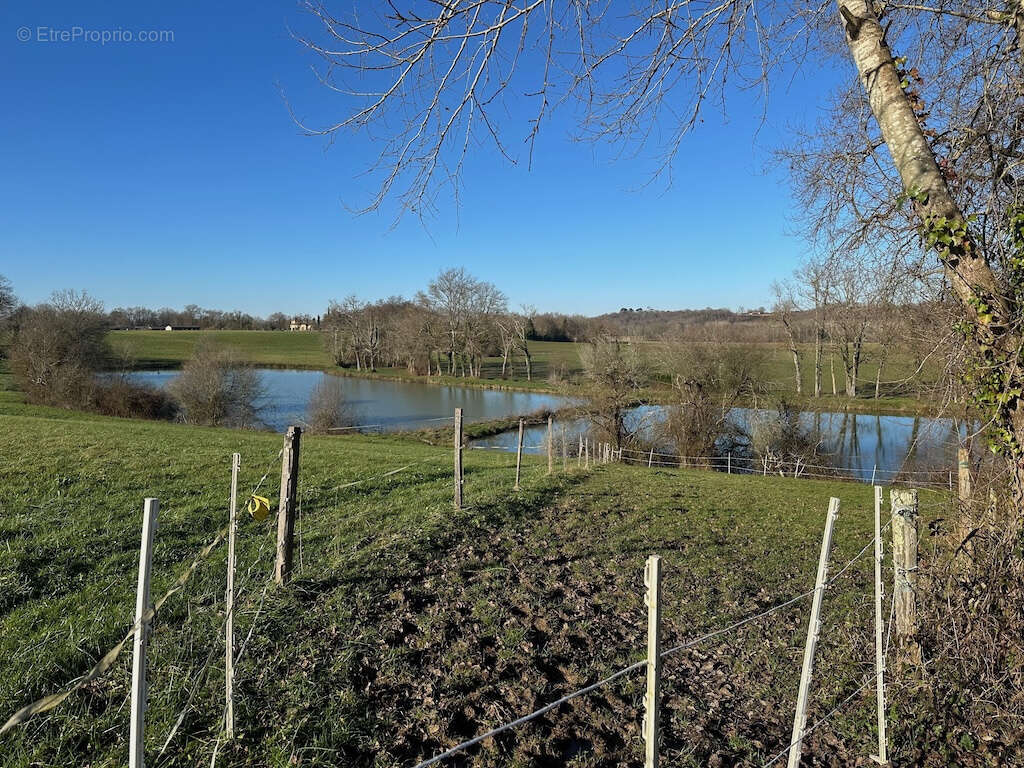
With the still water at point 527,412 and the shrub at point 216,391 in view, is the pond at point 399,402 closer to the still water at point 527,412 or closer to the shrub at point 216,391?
the still water at point 527,412

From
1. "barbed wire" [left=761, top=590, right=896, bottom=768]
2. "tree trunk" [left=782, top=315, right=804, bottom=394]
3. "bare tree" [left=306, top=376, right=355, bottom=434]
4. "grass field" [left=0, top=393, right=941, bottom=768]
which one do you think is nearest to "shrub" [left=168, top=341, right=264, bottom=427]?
"bare tree" [left=306, top=376, right=355, bottom=434]

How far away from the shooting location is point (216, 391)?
30.8m

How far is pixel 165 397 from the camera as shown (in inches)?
1252

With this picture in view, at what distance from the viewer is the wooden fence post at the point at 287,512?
16.0ft

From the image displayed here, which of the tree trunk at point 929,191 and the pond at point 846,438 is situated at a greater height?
the tree trunk at point 929,191

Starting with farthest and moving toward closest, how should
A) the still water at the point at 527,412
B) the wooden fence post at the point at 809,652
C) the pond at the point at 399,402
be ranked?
the pond at the point at 399,402 → the still water at the point at 527,412 → the wooden fence post at the point at 809,652

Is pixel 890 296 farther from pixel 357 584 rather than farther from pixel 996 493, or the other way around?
pixel 357 584

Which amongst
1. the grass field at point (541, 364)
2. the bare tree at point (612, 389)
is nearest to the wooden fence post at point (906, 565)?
the grass field at point (541, 364)

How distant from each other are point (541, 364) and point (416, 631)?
188 feet

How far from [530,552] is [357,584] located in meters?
2.07

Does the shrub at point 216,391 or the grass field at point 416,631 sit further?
the shrub at point 216,391

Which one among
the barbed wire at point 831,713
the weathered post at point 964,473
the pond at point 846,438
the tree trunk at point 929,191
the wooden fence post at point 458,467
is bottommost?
the pond at point 846,438

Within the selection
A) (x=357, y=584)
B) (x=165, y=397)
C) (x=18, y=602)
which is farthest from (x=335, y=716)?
(x=165, y=397)

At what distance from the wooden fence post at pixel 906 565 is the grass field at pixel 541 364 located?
3.07 feet
